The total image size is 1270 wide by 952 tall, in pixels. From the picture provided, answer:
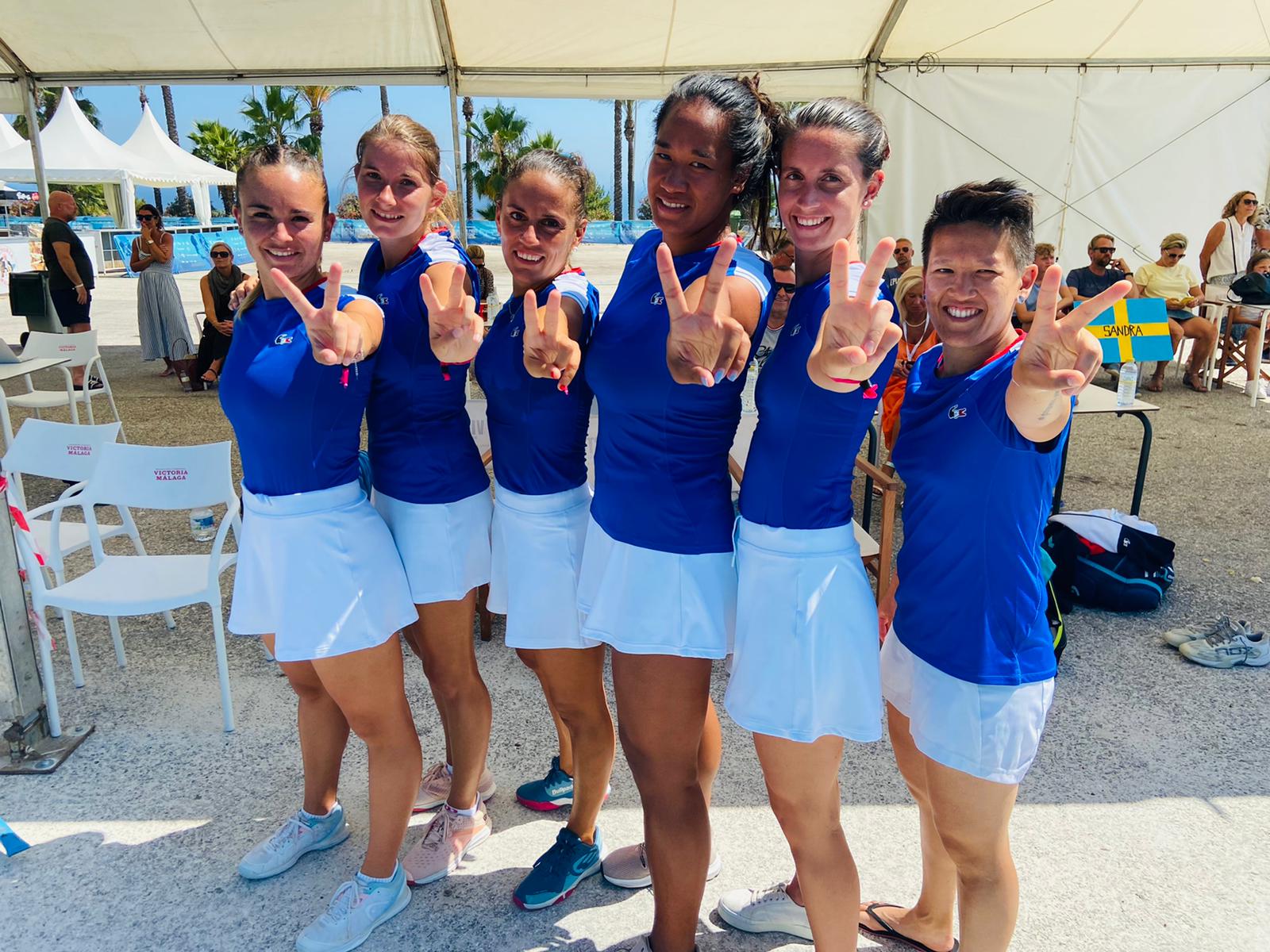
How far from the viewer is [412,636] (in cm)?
230

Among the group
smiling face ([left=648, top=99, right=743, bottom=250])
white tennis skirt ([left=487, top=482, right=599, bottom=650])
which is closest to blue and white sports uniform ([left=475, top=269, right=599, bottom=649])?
white tennis skirt ([left=487, top=482, right=599, bottom=650])

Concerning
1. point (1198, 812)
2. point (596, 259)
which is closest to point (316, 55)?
point (1198, 812)

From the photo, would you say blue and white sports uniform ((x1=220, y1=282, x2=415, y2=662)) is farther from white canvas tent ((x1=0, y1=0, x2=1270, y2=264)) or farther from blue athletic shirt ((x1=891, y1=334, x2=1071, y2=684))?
white canvas tent ((x1=0, y1=0, x2=1270, y2=264))

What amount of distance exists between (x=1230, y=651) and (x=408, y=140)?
3.55m

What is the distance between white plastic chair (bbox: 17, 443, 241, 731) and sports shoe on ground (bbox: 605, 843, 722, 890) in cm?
148

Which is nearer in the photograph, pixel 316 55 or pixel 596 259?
pixel 316 55

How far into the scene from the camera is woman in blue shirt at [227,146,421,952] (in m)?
1.82

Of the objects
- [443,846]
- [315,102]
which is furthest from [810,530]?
[315,102]

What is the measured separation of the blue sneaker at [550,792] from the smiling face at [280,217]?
159 centimetres

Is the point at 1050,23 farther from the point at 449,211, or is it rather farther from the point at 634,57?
the point at 449,211

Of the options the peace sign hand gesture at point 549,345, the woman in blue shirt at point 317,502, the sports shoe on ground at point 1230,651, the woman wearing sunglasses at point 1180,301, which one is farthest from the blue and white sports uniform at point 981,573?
the woman wearing sunglasses at point 1180,301

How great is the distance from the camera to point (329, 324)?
1681 millimetres

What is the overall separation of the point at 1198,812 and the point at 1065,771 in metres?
0.36

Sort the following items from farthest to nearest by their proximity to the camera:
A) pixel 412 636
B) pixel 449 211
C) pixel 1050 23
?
pixel 1050 23 < pixel 449 211 < pixel 412 636
